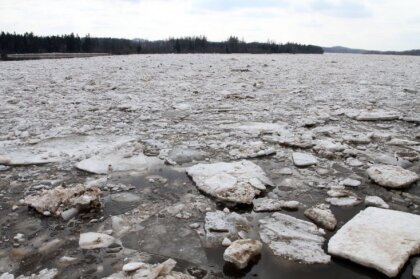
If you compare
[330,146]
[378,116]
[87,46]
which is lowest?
[330,146]

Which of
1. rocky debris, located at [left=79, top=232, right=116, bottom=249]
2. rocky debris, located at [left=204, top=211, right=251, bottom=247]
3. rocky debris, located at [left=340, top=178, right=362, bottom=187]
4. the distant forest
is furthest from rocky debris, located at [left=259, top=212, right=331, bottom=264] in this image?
the distant forest

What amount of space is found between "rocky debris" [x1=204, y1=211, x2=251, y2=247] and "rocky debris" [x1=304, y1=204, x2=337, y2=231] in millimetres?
452

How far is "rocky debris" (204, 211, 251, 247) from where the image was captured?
82.9 inches

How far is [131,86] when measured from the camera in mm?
8523

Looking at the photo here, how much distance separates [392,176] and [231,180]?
4.53ft

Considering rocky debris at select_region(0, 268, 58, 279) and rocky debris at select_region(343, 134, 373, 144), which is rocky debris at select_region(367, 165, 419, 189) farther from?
rocky debris at select_region(0, 268, 58, 279)

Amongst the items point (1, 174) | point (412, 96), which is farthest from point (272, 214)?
point (412, 96)

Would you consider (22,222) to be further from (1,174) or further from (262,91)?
(262,91)

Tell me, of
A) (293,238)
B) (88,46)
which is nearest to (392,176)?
(293,238)

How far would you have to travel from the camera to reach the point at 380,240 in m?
1.97

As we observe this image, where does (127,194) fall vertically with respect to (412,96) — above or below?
below

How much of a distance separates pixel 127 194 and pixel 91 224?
19.8 inches

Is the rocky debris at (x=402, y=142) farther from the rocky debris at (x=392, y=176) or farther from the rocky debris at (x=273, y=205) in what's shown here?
the rocky debris at (x=273, y=205)

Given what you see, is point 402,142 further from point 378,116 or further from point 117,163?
point 117,163
